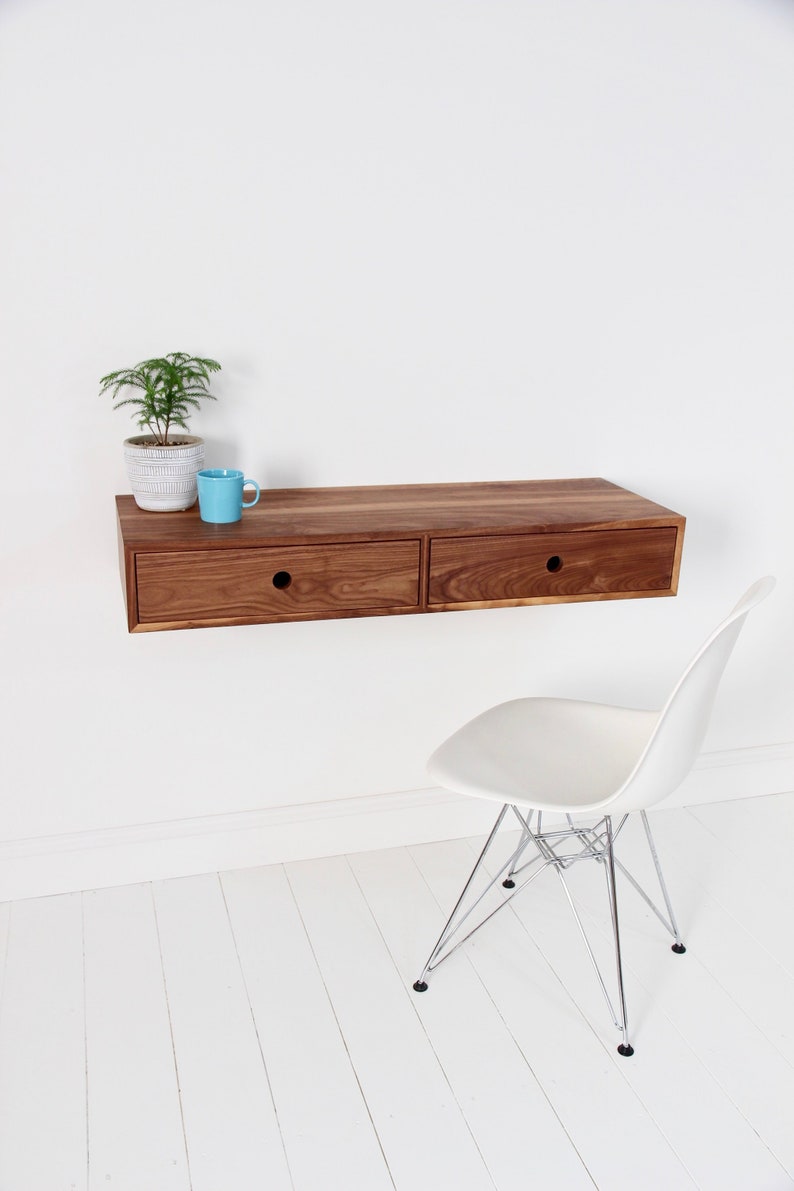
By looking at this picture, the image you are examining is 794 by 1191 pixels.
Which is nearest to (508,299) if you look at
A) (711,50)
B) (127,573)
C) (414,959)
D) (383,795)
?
(711,50)

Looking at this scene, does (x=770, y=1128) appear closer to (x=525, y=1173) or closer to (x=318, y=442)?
(x=525, y=1173)

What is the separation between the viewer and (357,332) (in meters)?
2.04

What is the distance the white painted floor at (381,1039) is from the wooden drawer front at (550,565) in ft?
2.23

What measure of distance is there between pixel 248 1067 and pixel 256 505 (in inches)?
37.7

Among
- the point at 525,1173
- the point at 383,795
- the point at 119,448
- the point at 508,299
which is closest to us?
the point at 525,1173

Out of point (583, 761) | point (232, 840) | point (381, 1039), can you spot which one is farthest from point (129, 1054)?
point (583, 761)

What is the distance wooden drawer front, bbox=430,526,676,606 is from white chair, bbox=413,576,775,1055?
0.23 meters

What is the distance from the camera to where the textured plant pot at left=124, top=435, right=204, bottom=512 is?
1837mm

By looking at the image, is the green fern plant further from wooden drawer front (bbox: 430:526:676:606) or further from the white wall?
wooden drawer front (bbox: 430:526:676:606)

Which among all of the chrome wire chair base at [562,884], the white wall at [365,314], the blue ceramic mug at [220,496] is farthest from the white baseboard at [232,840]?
the blue ceramic mug at [220,496]

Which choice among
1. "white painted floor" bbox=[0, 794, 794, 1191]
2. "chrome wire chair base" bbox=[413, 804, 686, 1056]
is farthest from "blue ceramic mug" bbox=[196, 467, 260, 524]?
"white painted floor" bbox=[0, 794, 794, 1191]

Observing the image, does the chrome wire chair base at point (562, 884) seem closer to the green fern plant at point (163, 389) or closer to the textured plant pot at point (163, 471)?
the textured plant pot at point (163, 471)

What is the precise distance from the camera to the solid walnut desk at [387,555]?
5.79 ft

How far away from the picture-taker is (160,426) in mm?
1926
